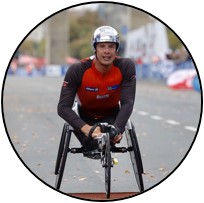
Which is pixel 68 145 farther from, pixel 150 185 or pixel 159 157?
pixel 159 157

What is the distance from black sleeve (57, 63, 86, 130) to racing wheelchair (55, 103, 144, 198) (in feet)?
0.76

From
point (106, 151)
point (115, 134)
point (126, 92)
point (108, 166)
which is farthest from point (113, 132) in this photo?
point (126, 92)

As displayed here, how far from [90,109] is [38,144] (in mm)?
2784

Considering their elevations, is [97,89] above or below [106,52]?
below

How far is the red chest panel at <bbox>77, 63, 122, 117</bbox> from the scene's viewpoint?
5676mm

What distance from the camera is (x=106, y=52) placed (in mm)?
5430

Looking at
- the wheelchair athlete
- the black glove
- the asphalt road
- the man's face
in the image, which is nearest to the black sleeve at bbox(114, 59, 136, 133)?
the wheelchair athlete

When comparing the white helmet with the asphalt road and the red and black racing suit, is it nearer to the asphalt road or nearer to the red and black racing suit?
the red and black racing suit

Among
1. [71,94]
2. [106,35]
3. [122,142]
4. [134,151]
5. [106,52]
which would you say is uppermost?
[106,35]

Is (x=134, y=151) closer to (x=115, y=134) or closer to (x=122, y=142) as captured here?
(x=122, y=142)

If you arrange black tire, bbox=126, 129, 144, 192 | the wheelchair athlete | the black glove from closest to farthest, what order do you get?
the black glove → the wheelchair athlete → black tire, bbox=126, 129, 144, 192

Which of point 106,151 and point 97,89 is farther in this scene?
point 97,89

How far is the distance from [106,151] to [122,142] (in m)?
0.51

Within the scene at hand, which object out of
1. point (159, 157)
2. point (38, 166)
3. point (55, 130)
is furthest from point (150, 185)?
point (55, 130)
